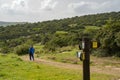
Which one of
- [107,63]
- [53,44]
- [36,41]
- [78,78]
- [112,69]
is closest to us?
[78,78]

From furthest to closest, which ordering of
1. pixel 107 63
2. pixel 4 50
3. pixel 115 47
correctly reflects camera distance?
pixel 4 50, pixel 115 47, pixel 107 63

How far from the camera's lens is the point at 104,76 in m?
19.5

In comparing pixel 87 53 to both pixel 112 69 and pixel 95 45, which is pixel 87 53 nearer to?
pixel 95 45

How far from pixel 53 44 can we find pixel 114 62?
21.1 m

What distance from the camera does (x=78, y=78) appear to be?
18531 millimetres

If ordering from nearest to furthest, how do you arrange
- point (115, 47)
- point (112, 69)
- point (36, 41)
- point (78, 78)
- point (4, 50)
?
point (78, 78) → point (112, 69) → point (115, 47) → point (4, 50) → point (36, 41)

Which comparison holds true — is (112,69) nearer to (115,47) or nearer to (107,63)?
(107,63)

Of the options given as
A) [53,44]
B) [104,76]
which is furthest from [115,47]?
[53,44]

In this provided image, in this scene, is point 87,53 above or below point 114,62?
above

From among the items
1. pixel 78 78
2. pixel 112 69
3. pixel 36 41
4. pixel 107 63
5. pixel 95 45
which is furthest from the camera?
pixel 36 41

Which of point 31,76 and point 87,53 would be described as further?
point 31,76

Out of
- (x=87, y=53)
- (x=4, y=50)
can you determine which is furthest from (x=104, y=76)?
(x=4, y=50)

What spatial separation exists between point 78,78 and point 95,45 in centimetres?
873

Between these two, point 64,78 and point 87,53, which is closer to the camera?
point 87,53
